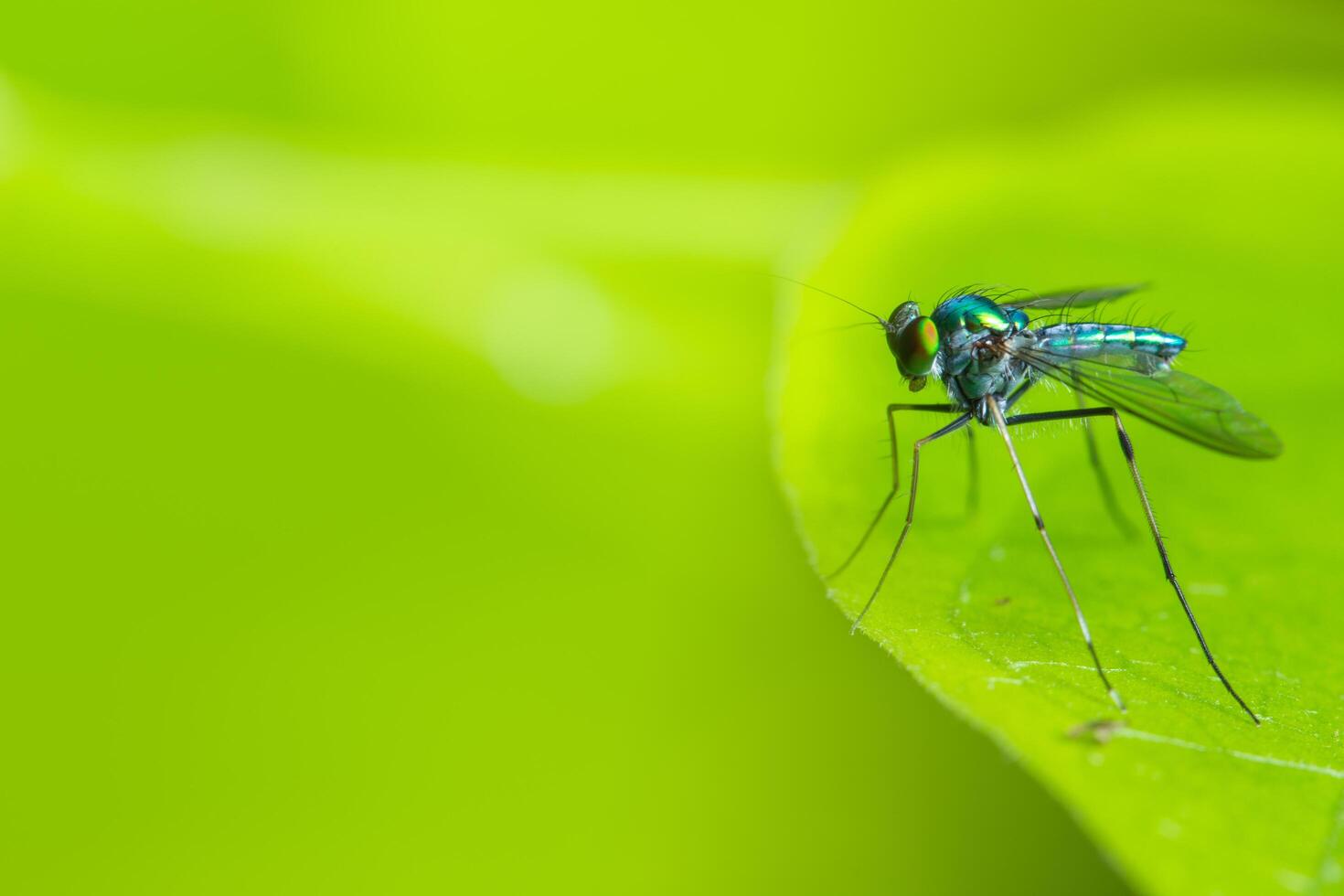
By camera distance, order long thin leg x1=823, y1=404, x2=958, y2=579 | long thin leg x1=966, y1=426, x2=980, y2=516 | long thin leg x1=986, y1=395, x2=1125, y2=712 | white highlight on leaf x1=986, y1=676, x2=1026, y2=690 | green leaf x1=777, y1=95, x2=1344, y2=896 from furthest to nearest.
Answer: long thin leg x1=966, y1=426, x2=980, y2=516, long thin leg x1=823, y1=404, x2=958, y2=579, long thin leg x1=986, y1=395, x2=1125, y2=712, white highlight on leaf x1=986, y1=676, x2=1026, y2=690, green leaf x1=777, y1=95, x2=1344, y2=896

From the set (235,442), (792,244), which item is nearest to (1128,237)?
(792,244)

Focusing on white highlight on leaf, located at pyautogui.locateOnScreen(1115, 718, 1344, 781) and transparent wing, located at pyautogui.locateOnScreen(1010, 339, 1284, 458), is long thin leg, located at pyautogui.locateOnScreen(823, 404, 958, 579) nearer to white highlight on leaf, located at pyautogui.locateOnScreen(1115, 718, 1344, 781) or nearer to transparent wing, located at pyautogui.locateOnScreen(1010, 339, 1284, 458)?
transparent wing, located at pyautogui.locateOnScreen(1010, 339, 1284, 458)

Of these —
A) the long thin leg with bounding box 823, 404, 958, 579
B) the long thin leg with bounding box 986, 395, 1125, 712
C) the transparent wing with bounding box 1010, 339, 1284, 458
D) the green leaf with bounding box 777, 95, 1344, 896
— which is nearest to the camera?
the green leaf with bounding box 777, 95, 1344, 896

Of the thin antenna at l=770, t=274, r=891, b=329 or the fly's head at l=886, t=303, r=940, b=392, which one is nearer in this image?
the thin antenna at l=770, t=274, r=891, b=329

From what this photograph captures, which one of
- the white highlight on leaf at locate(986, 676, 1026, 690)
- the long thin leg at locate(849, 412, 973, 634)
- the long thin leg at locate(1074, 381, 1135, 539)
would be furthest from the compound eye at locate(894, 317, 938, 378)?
the white highlight on leaf at locate(986, 676, 1026, 690)

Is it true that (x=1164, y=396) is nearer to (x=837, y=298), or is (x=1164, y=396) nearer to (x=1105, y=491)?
(x=1105, y=491)

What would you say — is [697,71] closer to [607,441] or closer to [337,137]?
[337,137]
